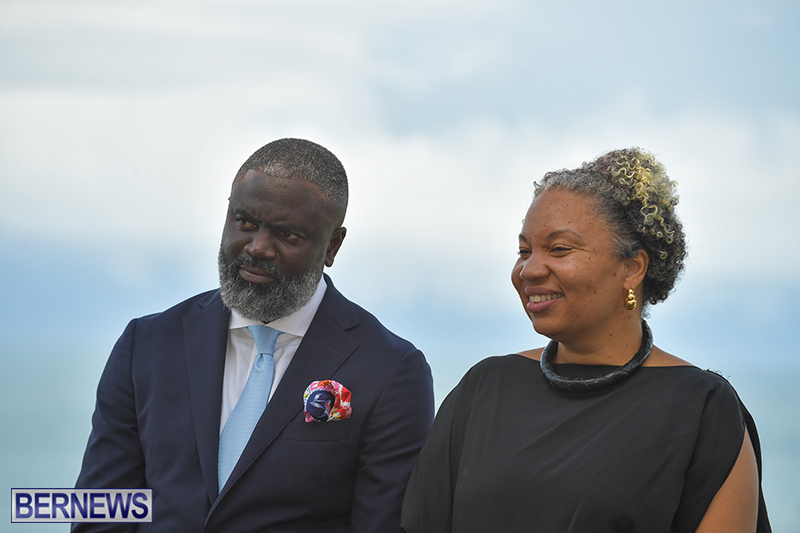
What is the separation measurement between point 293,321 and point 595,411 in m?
1.19

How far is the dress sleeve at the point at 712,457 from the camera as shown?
7.20 ft

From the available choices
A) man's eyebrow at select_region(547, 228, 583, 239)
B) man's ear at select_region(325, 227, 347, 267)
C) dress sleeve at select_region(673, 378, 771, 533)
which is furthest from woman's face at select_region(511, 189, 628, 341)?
man's ear at select_region(325, 227, 347, 267)

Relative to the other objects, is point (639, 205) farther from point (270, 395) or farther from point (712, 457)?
point (270, 395)

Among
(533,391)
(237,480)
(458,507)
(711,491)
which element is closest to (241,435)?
(237,480)

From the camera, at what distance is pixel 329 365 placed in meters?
2.93

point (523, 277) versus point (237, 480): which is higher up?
point (523, 277)

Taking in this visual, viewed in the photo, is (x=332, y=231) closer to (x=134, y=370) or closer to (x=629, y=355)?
(x=134, y=370)

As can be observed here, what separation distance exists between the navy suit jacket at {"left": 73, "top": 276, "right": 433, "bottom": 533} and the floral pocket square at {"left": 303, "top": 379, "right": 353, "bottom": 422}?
0.03m

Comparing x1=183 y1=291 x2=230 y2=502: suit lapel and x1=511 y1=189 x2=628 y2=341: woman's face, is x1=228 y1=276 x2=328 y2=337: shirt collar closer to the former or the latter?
x1=183 y1=291 x2=230 y2=502: suit lapel

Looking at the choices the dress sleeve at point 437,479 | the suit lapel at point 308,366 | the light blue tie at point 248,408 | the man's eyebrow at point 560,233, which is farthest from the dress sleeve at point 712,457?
the light blue tie at point 248,408

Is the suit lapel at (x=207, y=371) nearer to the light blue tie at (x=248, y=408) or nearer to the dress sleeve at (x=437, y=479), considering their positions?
the light blue tie at (x=248, y=408)

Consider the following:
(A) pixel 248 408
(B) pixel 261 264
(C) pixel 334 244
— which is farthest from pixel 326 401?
(C) pixel 334 244

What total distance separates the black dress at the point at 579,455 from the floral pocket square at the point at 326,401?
34 cm

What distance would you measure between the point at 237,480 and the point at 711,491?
151 centimetres
